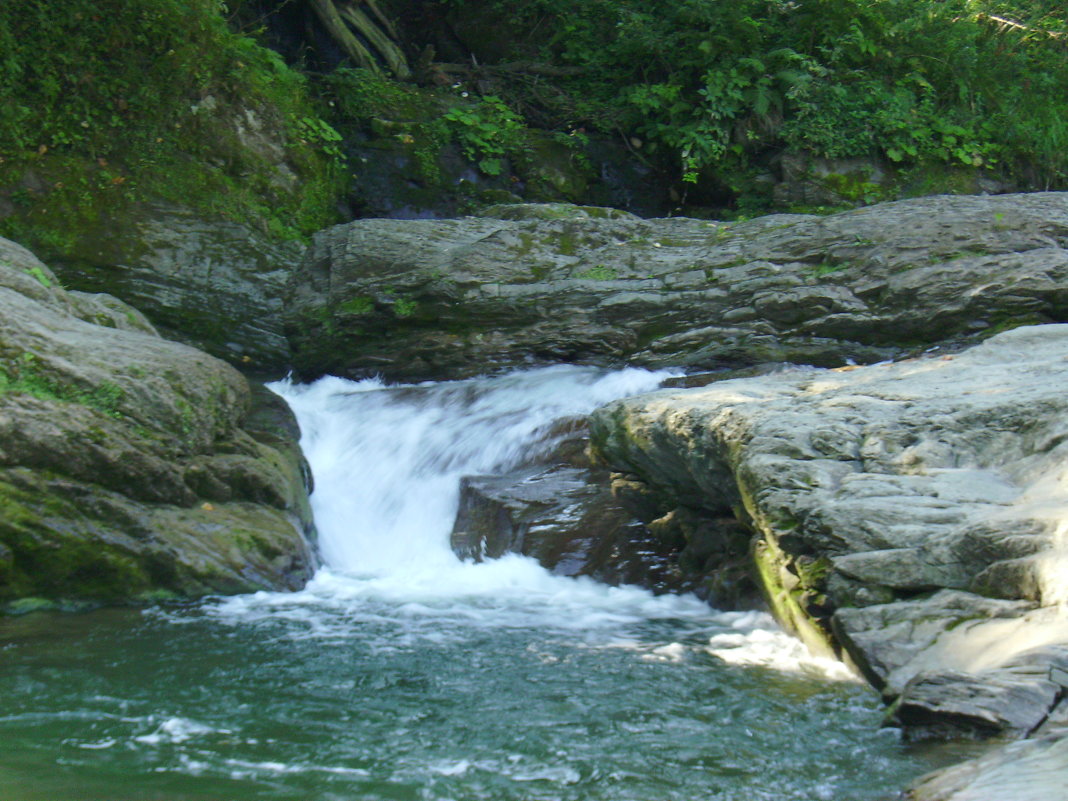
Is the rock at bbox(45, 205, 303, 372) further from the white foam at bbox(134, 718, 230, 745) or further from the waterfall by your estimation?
the white foam at bbox(134, 718, 230, 745)

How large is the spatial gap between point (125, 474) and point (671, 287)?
17.6 feet

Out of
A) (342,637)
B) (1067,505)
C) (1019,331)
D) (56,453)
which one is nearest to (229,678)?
(342,637)

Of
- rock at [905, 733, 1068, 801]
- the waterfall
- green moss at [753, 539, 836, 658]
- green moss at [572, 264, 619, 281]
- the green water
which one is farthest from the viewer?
green moss at [572, 264, 619, 281]

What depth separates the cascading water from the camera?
3258 millimetres

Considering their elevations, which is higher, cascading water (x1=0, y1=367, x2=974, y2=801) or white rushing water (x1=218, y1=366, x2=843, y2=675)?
white rushing water (x1=218, y1=366, x2=843, y2=675)

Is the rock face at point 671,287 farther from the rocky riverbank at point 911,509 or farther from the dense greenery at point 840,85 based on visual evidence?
the dense greenery at point 840,85

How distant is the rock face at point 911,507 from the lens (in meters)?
3.45

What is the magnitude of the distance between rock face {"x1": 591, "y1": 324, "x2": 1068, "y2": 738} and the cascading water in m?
0.27

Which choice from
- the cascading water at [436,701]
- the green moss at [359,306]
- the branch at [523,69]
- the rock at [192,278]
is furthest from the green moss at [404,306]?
the branch at [523,69]

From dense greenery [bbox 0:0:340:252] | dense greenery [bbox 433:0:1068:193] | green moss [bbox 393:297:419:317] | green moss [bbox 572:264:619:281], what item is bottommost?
green moss [bbox 393:297:419:317]

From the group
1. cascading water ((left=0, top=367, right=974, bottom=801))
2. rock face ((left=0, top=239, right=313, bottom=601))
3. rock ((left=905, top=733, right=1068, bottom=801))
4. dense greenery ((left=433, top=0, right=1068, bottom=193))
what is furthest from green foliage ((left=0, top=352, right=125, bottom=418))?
dense greenery ((left=433, top=0, right=1068, bottom=193))

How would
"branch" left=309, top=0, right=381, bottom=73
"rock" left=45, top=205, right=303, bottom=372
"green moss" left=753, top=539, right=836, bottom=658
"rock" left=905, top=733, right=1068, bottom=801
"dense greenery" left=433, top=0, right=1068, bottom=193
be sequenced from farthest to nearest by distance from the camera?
→ 1. "branch" left=309, top=0, right=381, bottom=73
2. "dense greenery" left=433, top=0, right=1068, bottom=193
3. "rock" left=45, top=205, right=303, bottom=372
4. "green moss" left=753, top=539, right=836, bottom=658
5. "rock" left=905, top=733, right=1068, bottom=801

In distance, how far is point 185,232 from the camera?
36.8ft

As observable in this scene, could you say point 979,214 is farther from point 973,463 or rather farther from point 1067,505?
point 1067,505
